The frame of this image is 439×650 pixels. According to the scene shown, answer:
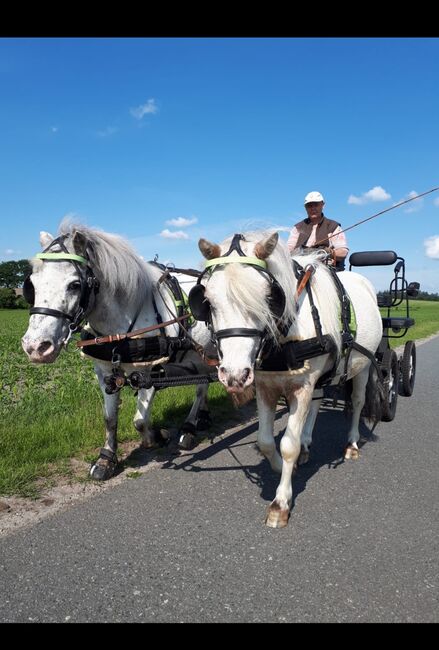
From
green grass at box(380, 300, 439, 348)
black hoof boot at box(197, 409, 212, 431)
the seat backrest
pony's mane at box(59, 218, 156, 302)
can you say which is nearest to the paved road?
black hoof boot at box(197, 409, 212, 431)

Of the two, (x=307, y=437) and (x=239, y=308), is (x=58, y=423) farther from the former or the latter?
(x=239, y=308)

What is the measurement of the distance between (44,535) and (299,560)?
1.63 meters

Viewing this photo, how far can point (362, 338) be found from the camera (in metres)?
4.03

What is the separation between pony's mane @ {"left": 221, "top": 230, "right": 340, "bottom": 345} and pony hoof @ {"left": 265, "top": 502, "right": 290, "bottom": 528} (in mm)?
1266

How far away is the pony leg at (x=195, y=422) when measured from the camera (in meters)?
4.45

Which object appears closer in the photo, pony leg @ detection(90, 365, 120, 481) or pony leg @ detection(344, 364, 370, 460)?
pony leg @ detection(90, 365, 120, 481)

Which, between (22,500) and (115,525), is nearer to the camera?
(115,525)

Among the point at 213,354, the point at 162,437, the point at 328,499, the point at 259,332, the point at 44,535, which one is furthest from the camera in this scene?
the point at 162,437

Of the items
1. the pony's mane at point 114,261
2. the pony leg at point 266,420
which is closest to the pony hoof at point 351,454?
the pony leg at point 266,420

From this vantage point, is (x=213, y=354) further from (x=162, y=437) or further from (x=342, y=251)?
(x=342, y=251)

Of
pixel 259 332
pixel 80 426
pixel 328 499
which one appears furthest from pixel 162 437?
pixel 259 332

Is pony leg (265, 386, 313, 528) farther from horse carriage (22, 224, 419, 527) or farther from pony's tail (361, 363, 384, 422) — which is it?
pony's tail (361, 363, 384, 422)

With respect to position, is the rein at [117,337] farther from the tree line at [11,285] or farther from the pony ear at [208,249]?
the tree line at [11,285]

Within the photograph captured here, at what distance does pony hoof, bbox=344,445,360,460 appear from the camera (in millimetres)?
4234
